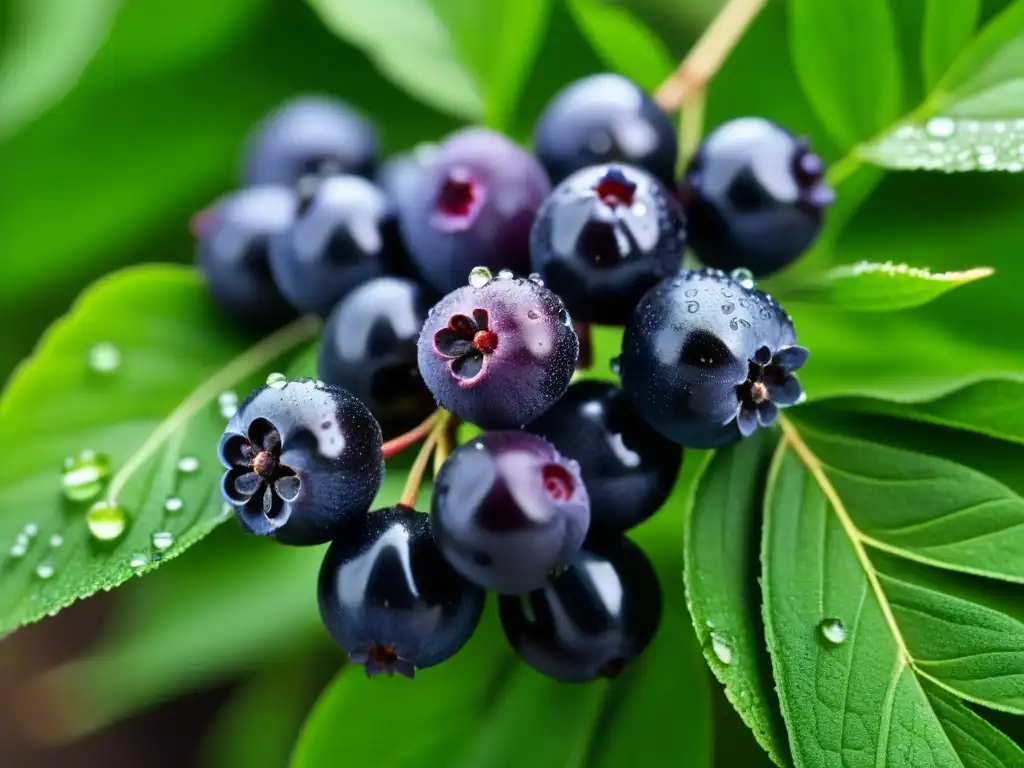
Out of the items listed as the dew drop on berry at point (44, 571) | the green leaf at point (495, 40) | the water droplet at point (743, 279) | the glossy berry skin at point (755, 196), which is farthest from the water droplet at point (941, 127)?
the dew drop on berry at point (44, 571)

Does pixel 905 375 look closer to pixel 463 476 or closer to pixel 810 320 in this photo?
pixel 810 320

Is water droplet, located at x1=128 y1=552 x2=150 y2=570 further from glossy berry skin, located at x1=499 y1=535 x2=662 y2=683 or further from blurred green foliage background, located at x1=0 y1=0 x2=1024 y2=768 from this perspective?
blurred green foliage background, located at x1=0 y1=0 x2=1024 y2=768

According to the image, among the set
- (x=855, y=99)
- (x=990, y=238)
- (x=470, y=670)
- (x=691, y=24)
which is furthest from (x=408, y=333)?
(x=691, y=24)

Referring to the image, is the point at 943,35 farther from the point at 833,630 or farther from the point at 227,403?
the point at 227,403

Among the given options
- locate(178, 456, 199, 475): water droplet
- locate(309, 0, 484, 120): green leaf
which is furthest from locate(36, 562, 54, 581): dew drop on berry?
locate(309, 0, 484, 120): green leaf

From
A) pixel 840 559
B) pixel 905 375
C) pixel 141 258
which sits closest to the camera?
pixel 840 559
